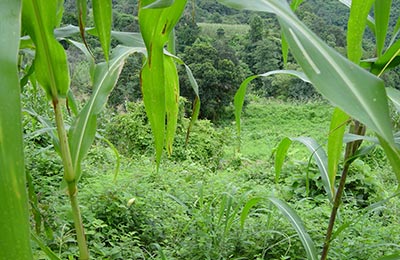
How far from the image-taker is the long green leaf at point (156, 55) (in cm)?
32

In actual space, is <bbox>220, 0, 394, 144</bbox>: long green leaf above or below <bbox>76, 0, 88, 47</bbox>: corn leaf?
below

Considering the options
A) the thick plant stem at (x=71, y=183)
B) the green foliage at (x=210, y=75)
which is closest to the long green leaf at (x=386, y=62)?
the thick plant stem at (x=71, y=183)

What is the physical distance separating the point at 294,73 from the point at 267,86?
1086cm

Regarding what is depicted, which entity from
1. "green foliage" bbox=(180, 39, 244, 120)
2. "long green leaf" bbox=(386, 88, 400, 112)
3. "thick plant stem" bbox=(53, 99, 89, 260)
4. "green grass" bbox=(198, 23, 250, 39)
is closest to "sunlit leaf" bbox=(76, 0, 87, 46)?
"thick plant stem" bbox=(53, 99, 89, 260)

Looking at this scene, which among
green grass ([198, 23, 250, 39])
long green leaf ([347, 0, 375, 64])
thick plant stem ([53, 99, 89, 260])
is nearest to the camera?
long green leaf ([347, 0, 375, 64])

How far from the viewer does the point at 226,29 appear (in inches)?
552

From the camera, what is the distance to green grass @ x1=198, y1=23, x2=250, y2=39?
12884mm

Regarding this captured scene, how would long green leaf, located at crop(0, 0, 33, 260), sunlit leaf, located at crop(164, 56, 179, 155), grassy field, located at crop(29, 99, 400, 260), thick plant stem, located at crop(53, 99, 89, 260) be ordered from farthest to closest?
grassy field, located at crop(29, 99, 400, 260), sunlit leaf, located at crop(164, 56, 179, 155), thick plant stem, located at crop(53, 99, 89, 260), long green leaf, located at crop(0, 0, 33, 260)

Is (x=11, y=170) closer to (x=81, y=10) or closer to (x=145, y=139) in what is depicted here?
(x=81, y=10)

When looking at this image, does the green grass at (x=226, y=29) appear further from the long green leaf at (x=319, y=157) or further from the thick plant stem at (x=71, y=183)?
the thick plant stem at (x=71, y=183)

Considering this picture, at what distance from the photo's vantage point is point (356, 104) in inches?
7.9

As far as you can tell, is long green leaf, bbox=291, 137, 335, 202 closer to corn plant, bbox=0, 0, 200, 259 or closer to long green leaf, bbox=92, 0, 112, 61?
corn plant, bbox=0, 0, 200, 259

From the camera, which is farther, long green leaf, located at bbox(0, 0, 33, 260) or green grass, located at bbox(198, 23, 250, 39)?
green grass, located at bbox(198, 23, 250, 39)

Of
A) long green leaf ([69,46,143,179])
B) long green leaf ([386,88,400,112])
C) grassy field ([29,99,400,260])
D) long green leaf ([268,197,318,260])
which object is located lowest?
grassy field ([29,99,400,260])
